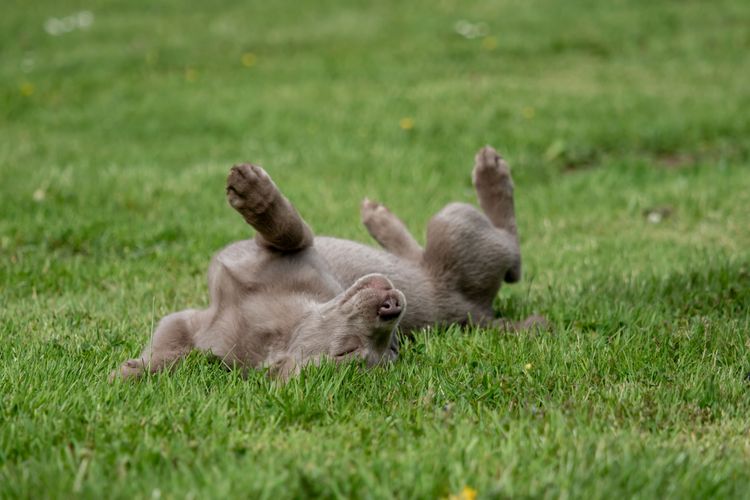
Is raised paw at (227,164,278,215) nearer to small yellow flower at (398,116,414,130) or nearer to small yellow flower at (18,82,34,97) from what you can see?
small yellow flower at (398,116,414,130)

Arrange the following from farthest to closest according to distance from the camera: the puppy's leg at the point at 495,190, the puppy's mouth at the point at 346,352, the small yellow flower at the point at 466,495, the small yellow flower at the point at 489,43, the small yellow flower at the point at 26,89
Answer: the small yellow flower at the point at 489,43, the small yellow flower at the point at 26,89, the puppy's leg at the point at 495,190, the puppy's mouth at the point at 346,352, the small yellow flower at the point at 466,495

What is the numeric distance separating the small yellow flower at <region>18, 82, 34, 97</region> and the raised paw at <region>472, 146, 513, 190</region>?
831 cm

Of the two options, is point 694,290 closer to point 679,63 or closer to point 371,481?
point 371,481

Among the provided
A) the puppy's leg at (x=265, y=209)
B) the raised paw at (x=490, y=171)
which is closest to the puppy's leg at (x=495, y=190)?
the raised paw at (x=490, y=171)

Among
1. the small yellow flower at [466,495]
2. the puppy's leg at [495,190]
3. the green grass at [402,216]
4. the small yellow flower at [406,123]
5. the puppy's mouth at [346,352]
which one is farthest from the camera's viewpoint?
the small yellow flower at [406,123]

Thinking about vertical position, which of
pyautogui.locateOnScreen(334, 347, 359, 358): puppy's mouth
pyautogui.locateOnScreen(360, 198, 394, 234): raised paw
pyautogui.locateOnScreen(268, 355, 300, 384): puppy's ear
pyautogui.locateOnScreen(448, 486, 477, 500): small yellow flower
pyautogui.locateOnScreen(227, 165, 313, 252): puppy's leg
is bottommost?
pyautogui.locateOnScreen(268, 355, 300, 384): puppy's ear

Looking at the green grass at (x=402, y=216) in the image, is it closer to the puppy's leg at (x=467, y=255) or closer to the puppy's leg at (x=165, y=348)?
the puppy's leg at (x=165, y=348)

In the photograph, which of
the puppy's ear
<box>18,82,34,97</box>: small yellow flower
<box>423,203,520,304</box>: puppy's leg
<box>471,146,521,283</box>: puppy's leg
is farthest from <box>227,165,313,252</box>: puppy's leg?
<box>18,82,34,97</box>: small yellow flower

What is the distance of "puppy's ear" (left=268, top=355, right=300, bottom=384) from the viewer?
140 inches

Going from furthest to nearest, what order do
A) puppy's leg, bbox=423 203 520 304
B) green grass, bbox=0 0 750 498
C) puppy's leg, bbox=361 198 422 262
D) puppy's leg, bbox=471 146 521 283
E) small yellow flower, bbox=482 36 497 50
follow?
small yellow flower, bbox=482 36 497 50 → puppy's leg, bbox=471 146 521 283 → puppy's leg, bbox=361 198 422 262 → puppy's leg, bbox=423 203 520 304 → green grass, bbox=0 0 750 498

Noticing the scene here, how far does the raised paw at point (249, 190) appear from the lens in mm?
3729

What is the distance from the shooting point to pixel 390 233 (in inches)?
198

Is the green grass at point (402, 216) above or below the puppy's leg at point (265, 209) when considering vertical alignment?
below

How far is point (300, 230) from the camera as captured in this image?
3998 millimetres
